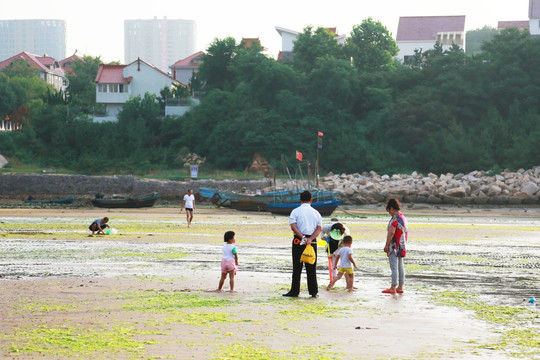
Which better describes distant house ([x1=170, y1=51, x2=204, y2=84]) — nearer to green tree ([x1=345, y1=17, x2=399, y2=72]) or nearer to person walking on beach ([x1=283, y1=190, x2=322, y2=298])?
green tree ([x1=345, y1=17, x2=399, y2=72])

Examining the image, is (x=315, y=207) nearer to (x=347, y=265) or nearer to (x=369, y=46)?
(x=347, y=265)

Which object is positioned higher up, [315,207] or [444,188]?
[444,188]

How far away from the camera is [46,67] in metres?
148

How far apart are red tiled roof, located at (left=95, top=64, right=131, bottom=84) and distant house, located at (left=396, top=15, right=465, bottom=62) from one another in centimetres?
3334

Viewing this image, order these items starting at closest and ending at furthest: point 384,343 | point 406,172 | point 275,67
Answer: point 384,343 < point 406,172 < point 275,67

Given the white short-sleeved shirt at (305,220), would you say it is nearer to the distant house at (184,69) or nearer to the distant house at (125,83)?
the distant house at (125,83)

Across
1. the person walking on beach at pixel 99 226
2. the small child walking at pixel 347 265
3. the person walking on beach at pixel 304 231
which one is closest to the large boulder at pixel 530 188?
the person walking on beach at pixel 99 226

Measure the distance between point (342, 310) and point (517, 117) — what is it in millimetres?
64569

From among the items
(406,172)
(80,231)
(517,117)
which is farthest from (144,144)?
(80,231)

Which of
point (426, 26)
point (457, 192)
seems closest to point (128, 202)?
point (457, 192)

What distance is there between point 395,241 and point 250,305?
3182 mm

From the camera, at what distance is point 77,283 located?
15250mm

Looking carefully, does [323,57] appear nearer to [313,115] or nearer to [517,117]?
[313,115]

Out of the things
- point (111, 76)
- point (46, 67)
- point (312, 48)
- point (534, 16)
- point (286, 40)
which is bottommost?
point (111, 76)
